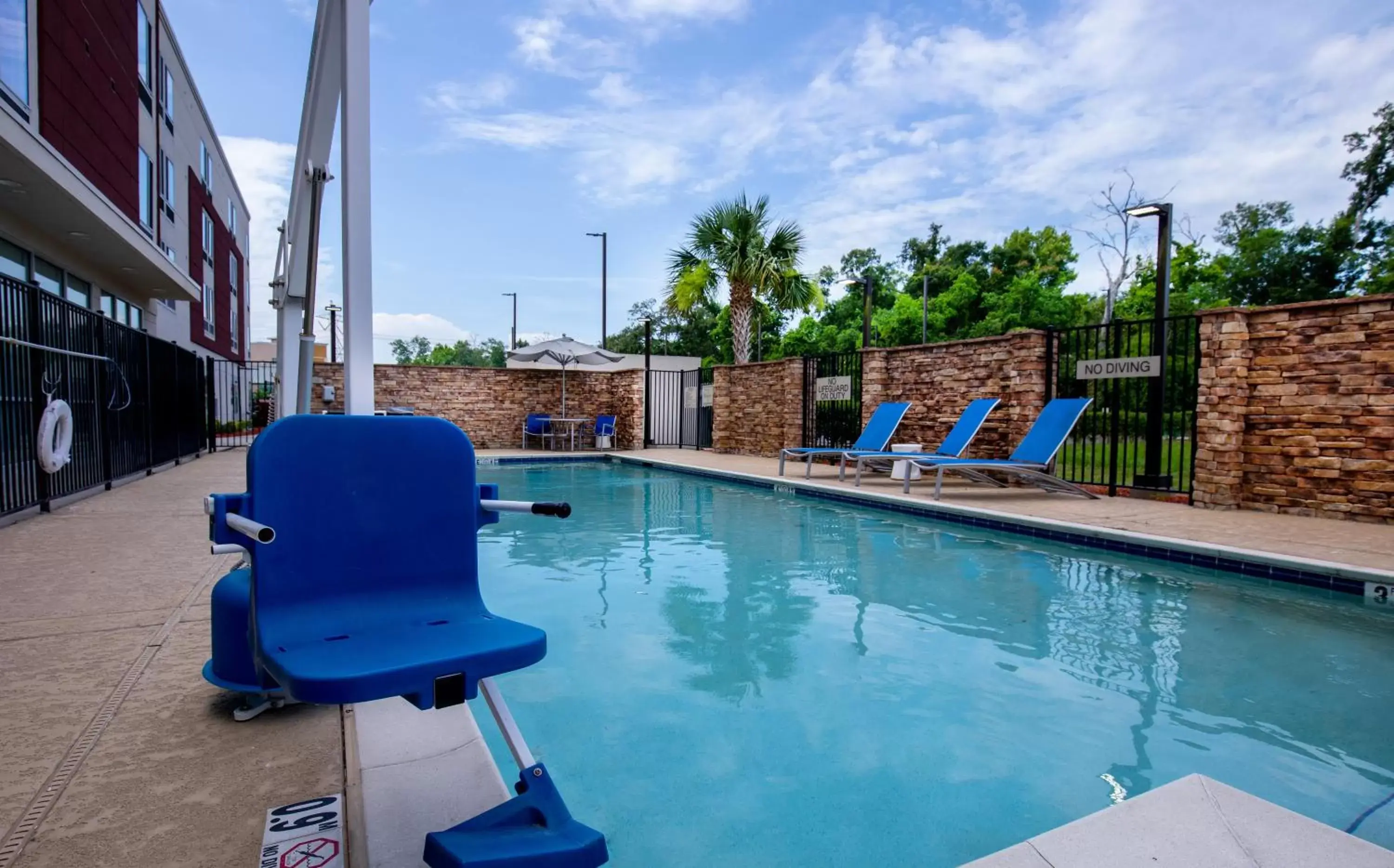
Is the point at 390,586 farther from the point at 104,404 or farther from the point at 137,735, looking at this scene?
the point at 104,404

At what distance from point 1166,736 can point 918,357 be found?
806 centimetres

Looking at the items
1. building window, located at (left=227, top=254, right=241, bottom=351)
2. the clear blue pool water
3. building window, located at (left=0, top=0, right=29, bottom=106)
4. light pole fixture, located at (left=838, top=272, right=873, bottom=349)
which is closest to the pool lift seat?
the clear blue pool water

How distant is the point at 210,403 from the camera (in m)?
13.7

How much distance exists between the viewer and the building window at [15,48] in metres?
6.45

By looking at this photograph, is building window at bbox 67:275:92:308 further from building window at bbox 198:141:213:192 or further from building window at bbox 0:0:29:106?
building window at bbox 198:141:213:192

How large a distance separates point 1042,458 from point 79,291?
1234cm

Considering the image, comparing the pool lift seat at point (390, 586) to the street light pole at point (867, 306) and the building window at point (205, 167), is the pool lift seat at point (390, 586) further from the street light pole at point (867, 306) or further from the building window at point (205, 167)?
the building window at point (205, 167)

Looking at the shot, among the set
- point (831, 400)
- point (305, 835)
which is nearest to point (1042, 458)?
point (831, 400)

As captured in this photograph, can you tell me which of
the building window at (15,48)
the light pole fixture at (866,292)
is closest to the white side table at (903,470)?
the light pole fixture at (866,292)

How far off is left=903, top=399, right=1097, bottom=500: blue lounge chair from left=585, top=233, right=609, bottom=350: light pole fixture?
1929cm

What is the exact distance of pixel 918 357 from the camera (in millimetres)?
10055

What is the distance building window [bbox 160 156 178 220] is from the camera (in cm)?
1402

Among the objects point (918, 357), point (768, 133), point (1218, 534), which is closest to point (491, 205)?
point (768, 133)

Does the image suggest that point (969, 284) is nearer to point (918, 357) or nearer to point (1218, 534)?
point (918, 357)
